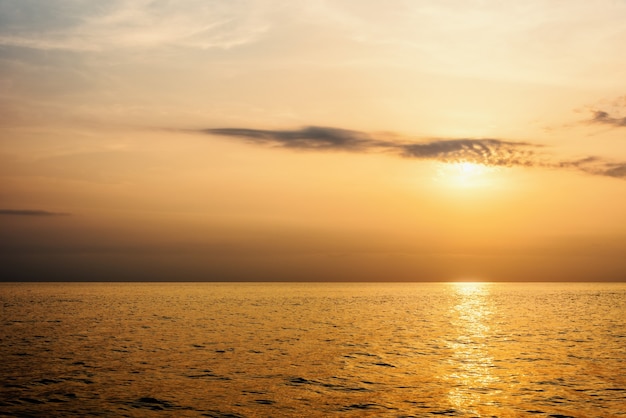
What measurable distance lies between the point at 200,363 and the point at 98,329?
3787 centimetres

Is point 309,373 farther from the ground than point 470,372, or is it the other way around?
point 470,372

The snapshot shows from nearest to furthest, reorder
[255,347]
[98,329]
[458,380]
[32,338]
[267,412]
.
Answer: [267,412], [458,380], [255,347], [32,338], [98,329]

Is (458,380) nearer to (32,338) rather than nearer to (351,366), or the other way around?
(351,366)

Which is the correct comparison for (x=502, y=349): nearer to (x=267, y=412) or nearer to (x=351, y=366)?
(x=351, y=366)

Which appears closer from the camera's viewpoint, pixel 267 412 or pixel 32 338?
pixel 267 412

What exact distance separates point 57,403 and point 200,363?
1566cm

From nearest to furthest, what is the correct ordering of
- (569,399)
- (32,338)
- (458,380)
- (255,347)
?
1. (569,399)
2. (458,380)
3. (255,347)
4. (32,338)

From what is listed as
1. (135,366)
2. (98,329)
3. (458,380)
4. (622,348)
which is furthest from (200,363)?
(622,348)

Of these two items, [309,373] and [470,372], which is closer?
[309,373]

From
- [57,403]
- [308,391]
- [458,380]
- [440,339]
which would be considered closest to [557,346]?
[440,339]

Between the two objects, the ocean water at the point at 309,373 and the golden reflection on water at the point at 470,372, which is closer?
the ocean water at the point at 309,373

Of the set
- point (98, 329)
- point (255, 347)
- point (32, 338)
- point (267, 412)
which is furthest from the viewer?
point (98, 329)

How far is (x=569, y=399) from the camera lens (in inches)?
1368

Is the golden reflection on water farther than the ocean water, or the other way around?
the golden reflection on water
